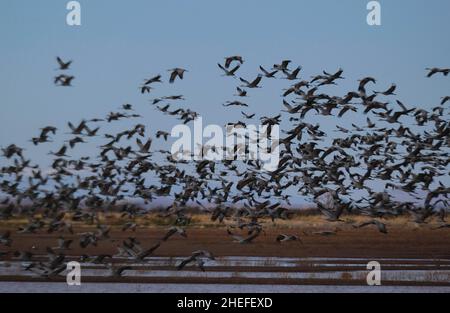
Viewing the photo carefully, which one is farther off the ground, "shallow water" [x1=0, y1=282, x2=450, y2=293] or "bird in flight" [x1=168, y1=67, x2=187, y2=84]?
"bird in flight" [x1=168, y1=67, x2=187, y2=84]

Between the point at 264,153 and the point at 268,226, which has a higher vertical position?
the point at 264,153

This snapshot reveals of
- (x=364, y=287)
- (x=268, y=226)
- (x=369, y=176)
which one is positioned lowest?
(x=268, y=226)

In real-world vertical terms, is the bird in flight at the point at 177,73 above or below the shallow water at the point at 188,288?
above

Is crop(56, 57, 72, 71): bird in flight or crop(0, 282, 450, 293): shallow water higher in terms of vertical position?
crop(56, 57, 72, 71): bird in flight

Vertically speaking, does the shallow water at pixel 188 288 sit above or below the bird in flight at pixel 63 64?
below

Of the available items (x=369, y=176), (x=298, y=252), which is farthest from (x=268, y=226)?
(x=369, y=176)

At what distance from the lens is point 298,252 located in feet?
153
